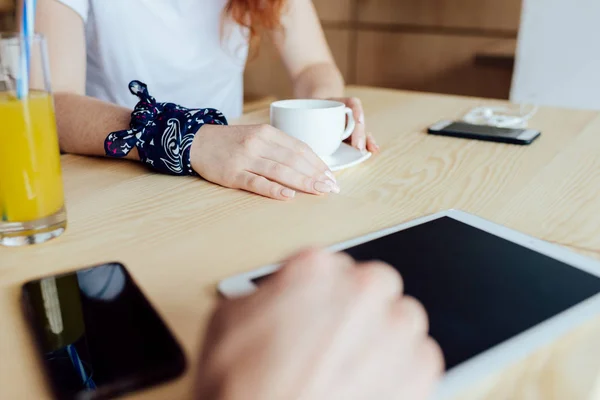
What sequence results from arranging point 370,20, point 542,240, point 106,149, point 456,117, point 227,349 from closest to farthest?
point 227,349 → point 542,240 → point 106,149 → point 456,117 → point 370,20

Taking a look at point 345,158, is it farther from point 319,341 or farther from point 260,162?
point 319,341

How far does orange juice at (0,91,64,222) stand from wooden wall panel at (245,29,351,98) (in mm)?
2571

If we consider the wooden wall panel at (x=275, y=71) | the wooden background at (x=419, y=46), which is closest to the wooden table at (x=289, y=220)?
the wooden background at (x=419, y=46)

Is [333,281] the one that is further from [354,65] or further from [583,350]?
[354,65]

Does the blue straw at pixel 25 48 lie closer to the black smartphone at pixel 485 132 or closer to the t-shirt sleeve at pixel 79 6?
the t-shirt sleeve at pixel 79 6

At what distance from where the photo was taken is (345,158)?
0.71 meters

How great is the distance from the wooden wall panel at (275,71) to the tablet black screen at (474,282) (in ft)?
8.60

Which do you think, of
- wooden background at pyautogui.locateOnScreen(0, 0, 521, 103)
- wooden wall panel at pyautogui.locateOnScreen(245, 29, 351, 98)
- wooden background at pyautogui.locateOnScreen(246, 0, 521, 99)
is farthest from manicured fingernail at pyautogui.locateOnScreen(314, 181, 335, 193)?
wooden wall panel at pyautogui.locateOnScreen(245, 29, 351, 98)

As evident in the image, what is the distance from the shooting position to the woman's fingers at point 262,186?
584 mm

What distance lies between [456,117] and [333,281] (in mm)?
765

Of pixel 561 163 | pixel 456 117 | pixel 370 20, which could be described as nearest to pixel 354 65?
A: pixel 370 20

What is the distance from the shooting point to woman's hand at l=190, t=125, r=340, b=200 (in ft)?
1.95

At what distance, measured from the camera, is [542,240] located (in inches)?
18.8

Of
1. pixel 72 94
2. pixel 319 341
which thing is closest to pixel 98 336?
pixel 319 341
